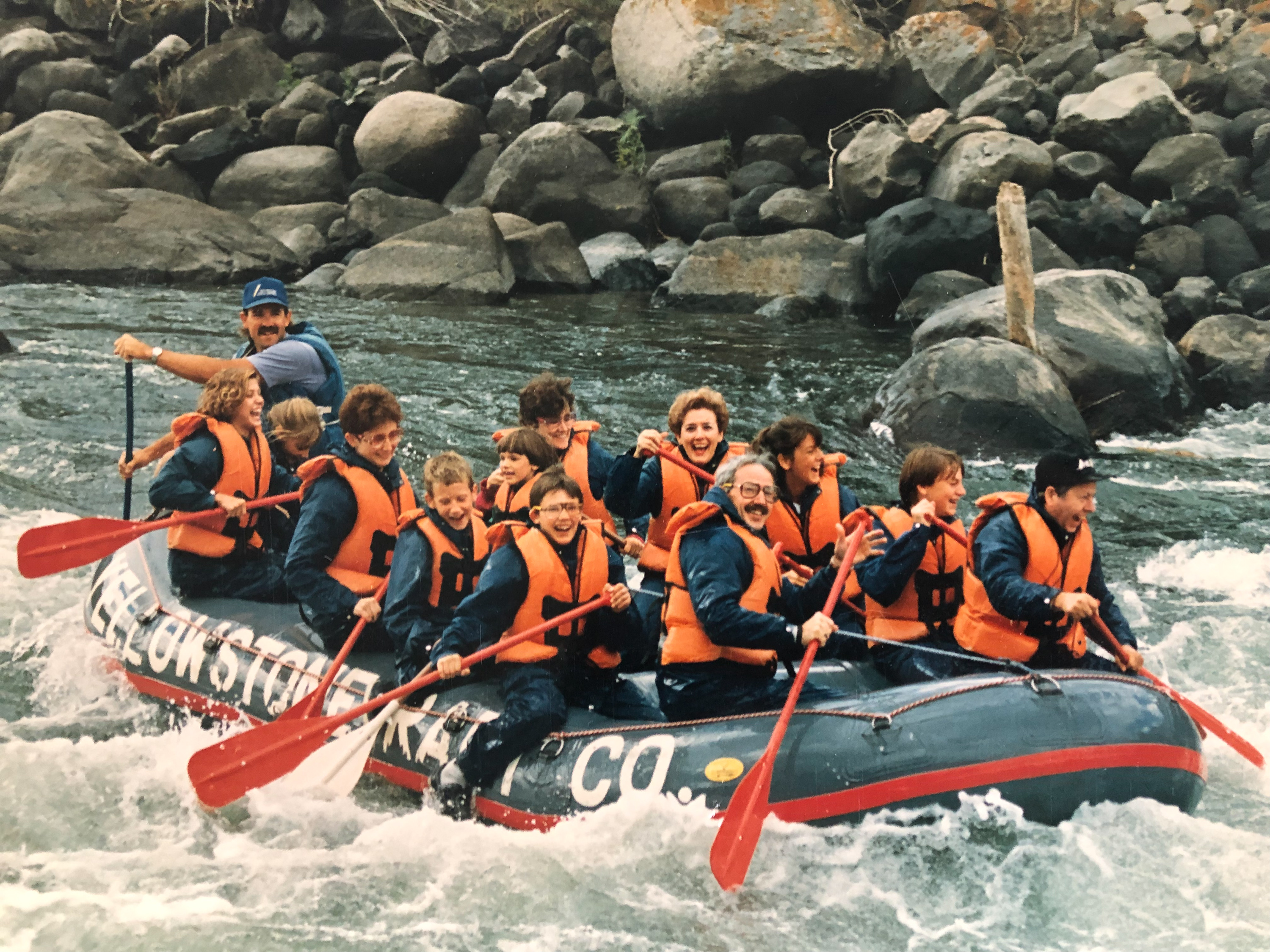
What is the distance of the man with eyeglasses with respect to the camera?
403 centimetres

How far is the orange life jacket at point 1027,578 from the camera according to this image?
4312 millimetres

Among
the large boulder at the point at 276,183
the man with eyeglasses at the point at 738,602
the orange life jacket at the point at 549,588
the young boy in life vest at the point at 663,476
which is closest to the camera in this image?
the man with eyeglasses at the point at 738,602

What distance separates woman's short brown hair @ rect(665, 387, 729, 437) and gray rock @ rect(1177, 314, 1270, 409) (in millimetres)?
7224

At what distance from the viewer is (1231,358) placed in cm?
1079

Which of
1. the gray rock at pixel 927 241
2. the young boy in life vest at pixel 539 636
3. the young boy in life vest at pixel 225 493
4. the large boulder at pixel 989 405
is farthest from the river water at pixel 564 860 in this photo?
the gray rock at pixel 927 241

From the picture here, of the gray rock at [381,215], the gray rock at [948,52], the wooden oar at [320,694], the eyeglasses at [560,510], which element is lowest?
the gray rock at [381,215]

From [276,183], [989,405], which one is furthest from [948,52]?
[989,405]

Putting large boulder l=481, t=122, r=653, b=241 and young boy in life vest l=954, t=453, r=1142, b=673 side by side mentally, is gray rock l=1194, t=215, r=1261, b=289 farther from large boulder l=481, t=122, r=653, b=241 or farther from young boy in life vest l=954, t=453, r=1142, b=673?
young boy in life vest l=954, t=453, r=1142, b=673

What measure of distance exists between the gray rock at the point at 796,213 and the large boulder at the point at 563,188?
1873mm

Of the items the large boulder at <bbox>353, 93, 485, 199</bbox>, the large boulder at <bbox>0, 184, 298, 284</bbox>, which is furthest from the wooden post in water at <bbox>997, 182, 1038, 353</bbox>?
the large boulder at <bbox>353, 93, 485, 199</bbox>

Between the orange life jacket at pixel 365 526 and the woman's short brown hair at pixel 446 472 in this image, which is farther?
the orange life jacket at pixel 365 526

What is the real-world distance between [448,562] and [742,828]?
1.51 meters

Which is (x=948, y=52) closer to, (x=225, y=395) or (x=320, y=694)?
(x=225, y=395)

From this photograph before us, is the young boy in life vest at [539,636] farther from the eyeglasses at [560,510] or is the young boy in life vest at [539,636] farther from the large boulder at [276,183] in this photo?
the large boulder at [276,183]
